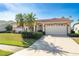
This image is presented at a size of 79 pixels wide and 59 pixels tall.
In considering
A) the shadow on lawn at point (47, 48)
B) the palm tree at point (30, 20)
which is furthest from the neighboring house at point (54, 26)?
the shadow on lawn at point (47, 48)

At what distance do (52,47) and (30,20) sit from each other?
91 centimetres

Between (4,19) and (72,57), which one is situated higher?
(4,19)

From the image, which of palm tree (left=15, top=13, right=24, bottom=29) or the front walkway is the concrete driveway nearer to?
the front walkway

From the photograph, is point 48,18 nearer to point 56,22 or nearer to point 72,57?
point 56,22

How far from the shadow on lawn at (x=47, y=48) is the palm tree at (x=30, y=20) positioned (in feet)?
1.46

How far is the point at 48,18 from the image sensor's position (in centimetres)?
615

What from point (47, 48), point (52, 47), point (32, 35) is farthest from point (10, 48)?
point (52, 47)

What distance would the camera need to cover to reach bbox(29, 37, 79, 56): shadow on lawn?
6.07 meters

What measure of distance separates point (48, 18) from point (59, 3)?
48 cm

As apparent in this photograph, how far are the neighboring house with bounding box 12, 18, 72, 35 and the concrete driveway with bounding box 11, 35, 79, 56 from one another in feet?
0.51

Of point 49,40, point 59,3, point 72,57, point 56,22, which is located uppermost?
point 59,3

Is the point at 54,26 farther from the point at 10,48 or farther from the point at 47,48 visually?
the point at 10,48

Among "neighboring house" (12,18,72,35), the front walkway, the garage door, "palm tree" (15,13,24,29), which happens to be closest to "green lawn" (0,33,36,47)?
the front walkway

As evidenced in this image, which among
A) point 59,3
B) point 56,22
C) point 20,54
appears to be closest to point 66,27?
point 56,22
